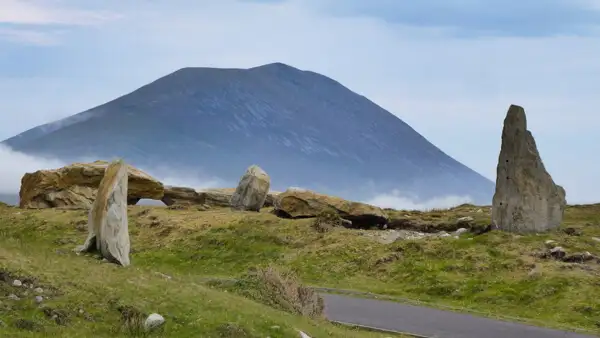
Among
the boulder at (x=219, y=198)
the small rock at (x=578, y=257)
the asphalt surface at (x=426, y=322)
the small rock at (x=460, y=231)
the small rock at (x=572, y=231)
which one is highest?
the boulder at (x=219, y=198)

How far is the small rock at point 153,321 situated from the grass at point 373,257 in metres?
3.49

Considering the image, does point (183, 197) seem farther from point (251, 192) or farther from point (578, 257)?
point (578, 257)

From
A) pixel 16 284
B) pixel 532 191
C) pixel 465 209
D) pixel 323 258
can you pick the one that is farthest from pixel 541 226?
pixel 16 284

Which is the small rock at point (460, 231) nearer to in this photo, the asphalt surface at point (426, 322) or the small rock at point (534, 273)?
the small rock at point (534, 273)

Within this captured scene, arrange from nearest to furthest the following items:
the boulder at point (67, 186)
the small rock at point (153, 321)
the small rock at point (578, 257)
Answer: the small rock at point (153, 321) → the small rock at point (578, 257) → the boulder at point (67, 186)

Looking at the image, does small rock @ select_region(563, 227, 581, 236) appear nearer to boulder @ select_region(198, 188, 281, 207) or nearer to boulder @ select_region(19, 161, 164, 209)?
boulder @ select_region(198, 188, 281, 207)

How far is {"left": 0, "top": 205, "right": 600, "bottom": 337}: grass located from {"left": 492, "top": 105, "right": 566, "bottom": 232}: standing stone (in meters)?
1.09

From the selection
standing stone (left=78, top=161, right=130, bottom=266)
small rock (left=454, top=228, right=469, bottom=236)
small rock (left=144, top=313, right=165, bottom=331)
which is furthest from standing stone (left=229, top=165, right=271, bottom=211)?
small rock (left=144, top=313, right=165, bottom=331)

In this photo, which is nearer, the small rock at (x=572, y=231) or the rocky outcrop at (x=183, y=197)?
the small rock at (x=572, y=231)

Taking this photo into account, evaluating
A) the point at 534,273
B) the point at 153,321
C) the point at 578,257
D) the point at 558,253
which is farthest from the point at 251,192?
the point at 153,321

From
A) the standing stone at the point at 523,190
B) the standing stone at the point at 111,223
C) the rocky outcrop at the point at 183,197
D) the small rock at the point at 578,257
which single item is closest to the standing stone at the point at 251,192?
the rocky outcrop at the point at 183,197

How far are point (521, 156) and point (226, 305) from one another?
85.3 feet

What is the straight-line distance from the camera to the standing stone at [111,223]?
2686cm

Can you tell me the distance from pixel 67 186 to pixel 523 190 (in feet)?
112
